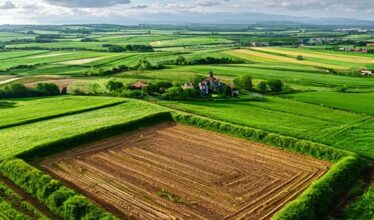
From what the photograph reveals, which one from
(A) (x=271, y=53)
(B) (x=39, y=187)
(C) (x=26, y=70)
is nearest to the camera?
(B) (x=39, y=187)

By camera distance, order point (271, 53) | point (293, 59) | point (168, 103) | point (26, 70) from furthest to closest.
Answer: point (271, 53)
point (293, 59)
point (26, 70)
point (168, 103)

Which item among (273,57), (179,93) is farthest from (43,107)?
(273,57)

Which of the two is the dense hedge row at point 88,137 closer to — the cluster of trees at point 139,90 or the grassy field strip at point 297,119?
the grassy field strip at point 297,119

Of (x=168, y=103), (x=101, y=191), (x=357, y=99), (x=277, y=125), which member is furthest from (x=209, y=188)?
(x=357, y=99)

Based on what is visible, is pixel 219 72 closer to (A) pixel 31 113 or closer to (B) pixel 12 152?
(A) pixel 31 113

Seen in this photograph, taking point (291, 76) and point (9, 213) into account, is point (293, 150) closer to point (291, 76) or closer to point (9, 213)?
point (9, 213)

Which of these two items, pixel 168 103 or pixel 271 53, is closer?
pixel 168 103

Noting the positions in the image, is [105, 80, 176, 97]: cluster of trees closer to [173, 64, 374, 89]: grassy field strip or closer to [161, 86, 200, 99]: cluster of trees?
[161, 86, 200, 99]: cluster of trees
